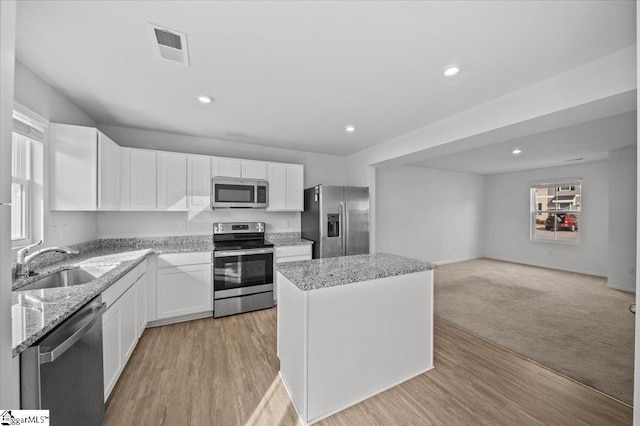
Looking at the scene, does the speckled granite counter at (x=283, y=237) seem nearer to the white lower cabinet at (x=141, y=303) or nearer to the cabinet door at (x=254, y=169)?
the cabinet door at (x=254, y=169)

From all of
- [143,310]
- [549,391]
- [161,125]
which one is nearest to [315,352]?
[549,391]

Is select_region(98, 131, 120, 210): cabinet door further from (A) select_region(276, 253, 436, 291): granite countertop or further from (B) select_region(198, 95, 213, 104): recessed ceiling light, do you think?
(A) select_region(276, 253, 436, 291): granite countertop

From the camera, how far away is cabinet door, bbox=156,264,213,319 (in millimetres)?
3037

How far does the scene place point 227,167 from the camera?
375cm

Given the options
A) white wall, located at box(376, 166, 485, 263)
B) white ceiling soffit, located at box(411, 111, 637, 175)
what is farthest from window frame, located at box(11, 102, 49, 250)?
white ceiling soffit, located at box(411, 111, 637, 175)

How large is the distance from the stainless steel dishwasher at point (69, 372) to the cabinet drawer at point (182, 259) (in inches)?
60.6

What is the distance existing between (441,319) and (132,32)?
4.11 meters

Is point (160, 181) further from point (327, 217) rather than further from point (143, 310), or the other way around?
point (327, 217)

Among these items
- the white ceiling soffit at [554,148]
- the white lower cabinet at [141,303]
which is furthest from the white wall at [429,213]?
the white lower cabinet at [141,303]

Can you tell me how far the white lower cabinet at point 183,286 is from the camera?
9.96ft

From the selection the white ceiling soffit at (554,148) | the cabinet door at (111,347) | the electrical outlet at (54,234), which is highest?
the white ceiling soffit at (554,148)

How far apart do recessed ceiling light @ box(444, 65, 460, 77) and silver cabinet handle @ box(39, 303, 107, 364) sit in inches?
113

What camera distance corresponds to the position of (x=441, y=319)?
3.27 metres

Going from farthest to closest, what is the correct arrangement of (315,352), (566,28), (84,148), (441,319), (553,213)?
(553,213), (441,319), (84,148), (315,352), (566,28)
